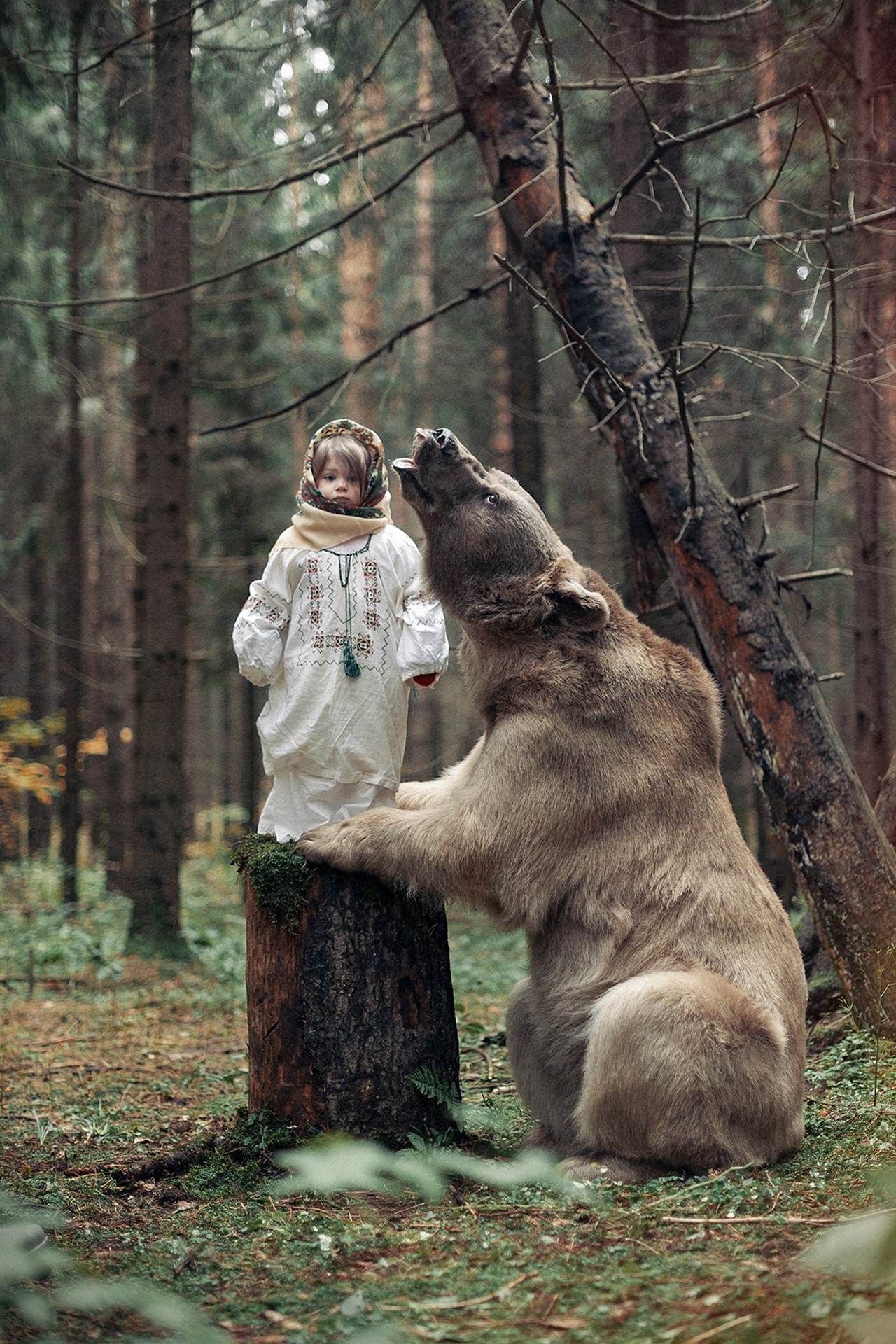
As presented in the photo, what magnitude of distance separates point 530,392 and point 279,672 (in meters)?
9.40

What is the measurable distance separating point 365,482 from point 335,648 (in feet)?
2.49

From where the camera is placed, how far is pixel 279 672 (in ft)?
16.3

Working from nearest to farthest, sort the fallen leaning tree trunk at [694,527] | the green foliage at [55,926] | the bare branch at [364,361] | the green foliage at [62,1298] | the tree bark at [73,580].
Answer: the green foliage at [62,1298], the fallen leaning tree trunk at [694,527], the bare branch at [364,361], the green foliage at [55,926], the tree bark at [73,580]

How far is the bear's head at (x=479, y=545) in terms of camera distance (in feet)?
16.0

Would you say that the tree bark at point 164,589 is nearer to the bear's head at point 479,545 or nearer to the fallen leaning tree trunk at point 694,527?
the fallen leaning tree trunk at point 694,527

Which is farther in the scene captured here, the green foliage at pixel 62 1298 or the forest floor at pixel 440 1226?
the forest floor at pixel 440 1226

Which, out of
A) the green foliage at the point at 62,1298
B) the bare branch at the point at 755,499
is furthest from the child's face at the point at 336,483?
the green foliage at the point at 62,1298

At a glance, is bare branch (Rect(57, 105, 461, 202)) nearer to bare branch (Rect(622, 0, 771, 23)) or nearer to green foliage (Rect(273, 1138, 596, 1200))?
bare branch (Rect(622, 0, 771, 23))

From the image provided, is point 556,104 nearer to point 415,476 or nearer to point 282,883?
point 415,476

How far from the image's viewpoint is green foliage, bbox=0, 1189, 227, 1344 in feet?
8.51

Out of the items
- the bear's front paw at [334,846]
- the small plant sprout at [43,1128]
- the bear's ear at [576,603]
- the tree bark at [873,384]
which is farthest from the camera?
the tree bark at [873,384]

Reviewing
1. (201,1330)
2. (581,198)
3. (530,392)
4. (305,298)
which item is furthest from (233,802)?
(201,1330)

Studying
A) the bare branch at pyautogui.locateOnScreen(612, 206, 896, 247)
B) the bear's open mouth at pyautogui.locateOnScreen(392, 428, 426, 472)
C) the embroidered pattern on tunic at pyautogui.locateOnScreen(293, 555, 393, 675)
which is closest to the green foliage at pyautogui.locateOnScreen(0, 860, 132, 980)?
the embroidered pattern on tunic at pyautogui.locateOnScreen(293, 555, 393, 675)

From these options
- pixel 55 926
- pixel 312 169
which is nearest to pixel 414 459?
pixel 312 169
